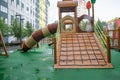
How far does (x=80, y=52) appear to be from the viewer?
1123cm

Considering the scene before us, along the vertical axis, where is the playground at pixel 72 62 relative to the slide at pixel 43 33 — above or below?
below

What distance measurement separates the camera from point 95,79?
288 inches

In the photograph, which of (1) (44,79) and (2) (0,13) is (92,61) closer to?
(1) (44,79)

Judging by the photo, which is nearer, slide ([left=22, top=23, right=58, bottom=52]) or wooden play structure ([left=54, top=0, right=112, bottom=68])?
wooden play structure ([left=54, top=0, right=112, bottom=68])

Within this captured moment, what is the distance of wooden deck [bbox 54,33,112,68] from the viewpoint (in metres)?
9.86

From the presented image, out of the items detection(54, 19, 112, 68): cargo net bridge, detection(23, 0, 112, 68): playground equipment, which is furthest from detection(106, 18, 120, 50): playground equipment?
detection(54, 19, 112, 68): cargo net bridge

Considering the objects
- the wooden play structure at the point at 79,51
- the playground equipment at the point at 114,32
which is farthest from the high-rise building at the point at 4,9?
the wooden play structure at the point at 79,51

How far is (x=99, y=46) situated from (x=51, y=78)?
491cm

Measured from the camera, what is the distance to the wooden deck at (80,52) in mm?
9858

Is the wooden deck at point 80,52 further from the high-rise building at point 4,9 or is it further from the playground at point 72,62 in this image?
the high-rise building at point 4,9

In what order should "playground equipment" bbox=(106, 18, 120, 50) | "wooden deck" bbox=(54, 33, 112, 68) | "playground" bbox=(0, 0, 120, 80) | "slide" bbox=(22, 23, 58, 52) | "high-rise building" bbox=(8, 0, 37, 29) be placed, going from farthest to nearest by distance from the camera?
"high-rise building" bbox=(8, 0, 37, 29) < "playground equipment" bbox=(106, 18, 120, 50) < "slide" bbox=(22, 23, 58, 52) < "wooden deck" bbox=(54, 33, 112, 68) < "playground" bbox=(0, 0, 120, 80)

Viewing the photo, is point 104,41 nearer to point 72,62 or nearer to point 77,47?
point 77,47

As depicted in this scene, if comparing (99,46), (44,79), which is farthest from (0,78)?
(99,46)

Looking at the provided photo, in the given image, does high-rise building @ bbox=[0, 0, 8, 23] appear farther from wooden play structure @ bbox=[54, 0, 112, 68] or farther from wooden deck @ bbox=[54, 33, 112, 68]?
wooden deck @ bbox=[54, 33, 112, 68]
